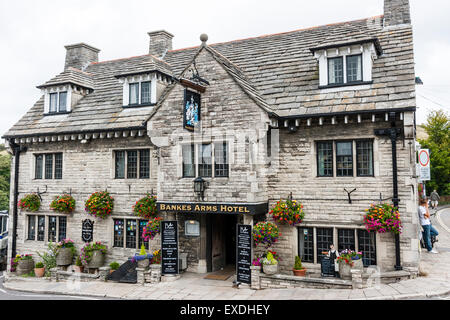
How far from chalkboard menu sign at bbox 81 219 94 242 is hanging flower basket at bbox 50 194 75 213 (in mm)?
977

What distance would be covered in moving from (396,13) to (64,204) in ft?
56.0

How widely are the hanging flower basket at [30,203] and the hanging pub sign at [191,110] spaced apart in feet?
31.6

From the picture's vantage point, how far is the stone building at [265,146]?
12922 mm

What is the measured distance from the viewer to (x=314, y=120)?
13711 mm

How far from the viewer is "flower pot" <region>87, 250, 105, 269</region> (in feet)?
53.5

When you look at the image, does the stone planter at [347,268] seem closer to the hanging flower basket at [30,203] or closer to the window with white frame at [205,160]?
the window with white frame at [205,160]

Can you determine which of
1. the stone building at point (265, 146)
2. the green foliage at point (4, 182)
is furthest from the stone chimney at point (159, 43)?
the green foliage at point (4, 182)

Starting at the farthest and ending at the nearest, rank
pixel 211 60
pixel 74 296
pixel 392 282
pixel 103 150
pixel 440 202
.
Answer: pixel 440 202 → pixel 103 150 → pixel 211 60 → pixel 74 296 → pixel 392 282

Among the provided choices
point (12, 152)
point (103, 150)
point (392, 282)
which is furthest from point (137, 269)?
point (12, 152)

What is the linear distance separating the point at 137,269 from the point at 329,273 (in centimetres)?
702

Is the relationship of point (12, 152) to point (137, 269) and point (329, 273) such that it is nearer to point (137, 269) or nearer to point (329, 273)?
point (137, 269)

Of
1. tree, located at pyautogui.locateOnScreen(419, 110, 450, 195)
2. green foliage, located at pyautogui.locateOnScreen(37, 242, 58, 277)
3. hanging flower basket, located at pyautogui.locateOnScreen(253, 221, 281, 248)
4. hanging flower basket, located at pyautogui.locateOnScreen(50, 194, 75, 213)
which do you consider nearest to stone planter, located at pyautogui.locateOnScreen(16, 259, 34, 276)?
green foliage, located at pyautogui.locateOnScreen(37, 242, 58, 277)

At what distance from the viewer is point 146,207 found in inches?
613
